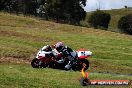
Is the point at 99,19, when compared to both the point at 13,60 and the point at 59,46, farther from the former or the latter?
the point at 59,46

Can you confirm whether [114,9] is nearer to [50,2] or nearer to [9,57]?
[50,2]

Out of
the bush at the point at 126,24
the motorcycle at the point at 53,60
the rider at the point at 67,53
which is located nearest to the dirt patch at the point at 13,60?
the motorcycle at the point at 53,60

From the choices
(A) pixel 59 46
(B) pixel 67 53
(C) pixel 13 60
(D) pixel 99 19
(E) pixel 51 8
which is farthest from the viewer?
(D) pixel 99 19

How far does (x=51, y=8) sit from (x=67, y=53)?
54588 millimetres

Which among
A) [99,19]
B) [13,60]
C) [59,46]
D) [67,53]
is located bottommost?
[99,19]

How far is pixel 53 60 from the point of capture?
2478 centimetres

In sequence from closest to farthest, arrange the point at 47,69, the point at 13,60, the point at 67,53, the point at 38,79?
the point at 38,79, the point at 47,69, the point at 67,53, the point at 13,60

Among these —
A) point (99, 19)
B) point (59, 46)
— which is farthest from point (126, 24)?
point (59, 46)

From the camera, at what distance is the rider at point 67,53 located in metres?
24.5

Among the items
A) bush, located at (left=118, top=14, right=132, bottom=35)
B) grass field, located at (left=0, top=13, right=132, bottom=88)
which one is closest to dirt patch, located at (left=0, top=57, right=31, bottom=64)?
grass field, located at (left=0, top=13, right=132, bottom=88)

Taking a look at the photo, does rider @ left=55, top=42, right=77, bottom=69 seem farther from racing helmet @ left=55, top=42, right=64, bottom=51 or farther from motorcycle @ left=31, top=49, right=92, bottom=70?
motorcycle @ left=31, top=49, right=92, bottom=70

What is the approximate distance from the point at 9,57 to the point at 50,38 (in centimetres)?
1299

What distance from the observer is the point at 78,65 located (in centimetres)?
2495

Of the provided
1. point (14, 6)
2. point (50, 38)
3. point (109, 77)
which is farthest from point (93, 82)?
point (14, 6)
